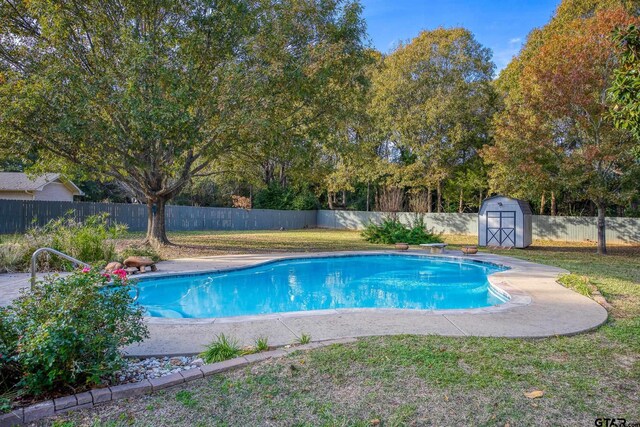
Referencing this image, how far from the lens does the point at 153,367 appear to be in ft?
10.8

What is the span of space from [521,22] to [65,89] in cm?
1839

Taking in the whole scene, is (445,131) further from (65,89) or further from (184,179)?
(65,89)

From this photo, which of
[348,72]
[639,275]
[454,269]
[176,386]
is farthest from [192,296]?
[639,275]

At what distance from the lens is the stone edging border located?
94.5 inches

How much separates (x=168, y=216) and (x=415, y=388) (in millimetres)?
20212

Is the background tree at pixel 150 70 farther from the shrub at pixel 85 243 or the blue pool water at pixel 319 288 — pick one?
the blue pool water at pixel 319 288

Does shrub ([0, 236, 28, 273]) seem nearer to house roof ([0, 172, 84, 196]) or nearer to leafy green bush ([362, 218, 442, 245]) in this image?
leafy green bush ([362, 218, 442, 245])

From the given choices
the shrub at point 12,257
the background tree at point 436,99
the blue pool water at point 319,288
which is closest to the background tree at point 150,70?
the shrub at point 12,257

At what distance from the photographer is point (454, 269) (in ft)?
35.8

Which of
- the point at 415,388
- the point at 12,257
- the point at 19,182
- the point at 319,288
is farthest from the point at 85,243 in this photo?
the point at 19,182

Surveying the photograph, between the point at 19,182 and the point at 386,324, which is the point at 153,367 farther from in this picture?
the point at 19,182

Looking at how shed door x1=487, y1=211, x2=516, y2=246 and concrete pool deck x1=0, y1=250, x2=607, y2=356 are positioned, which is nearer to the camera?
concrete pool deck x1=0, y1=250, x2=607, y2=356

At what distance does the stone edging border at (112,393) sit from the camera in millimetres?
2400

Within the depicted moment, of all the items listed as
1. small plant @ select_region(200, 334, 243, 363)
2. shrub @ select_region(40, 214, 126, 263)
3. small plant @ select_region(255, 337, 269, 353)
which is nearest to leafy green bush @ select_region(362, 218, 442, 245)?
shrub @ select_region(40, 214, 126, 263)
